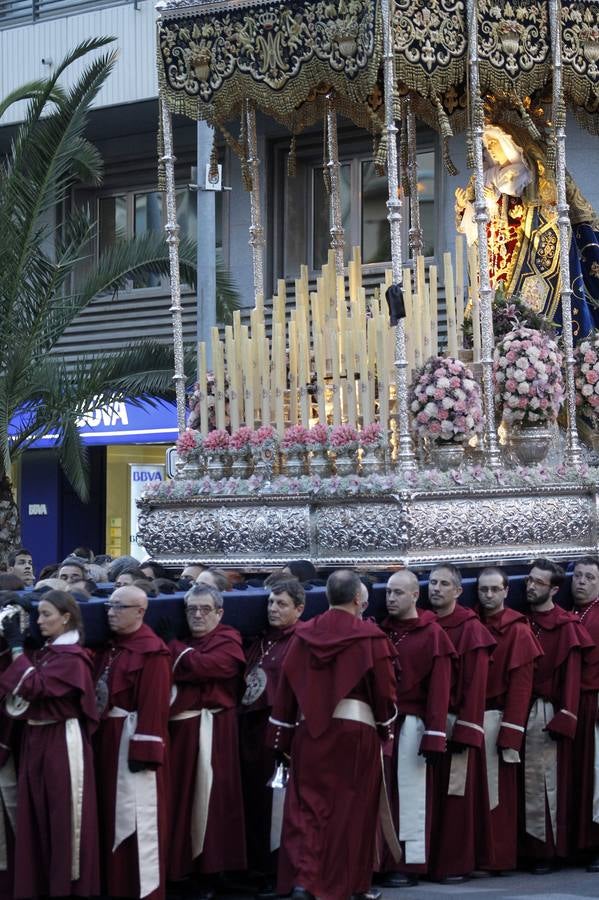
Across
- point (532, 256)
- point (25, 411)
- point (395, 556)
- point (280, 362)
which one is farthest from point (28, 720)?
point (25, 411)

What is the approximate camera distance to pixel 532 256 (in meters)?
14.7

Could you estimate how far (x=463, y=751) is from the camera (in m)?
9.82

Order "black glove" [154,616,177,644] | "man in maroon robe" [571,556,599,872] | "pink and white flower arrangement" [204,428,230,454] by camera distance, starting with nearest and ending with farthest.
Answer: "black glove" [154,616,177,644] → "man in maroon robe" [571,556,599,872] → "pink and white flower arrangement" [204,428,230,454]

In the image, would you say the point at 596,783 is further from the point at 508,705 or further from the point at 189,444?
the point at 189,444

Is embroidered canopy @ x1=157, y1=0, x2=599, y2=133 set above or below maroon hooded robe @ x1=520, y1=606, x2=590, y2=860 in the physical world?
above

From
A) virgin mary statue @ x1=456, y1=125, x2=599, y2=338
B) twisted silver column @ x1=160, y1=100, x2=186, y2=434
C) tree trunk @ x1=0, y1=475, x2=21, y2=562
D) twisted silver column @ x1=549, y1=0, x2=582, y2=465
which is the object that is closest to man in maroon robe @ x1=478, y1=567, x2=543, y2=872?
twisted silver column @ x1=549, y1=0, x2=582, y2=465

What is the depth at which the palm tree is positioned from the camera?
642 inches

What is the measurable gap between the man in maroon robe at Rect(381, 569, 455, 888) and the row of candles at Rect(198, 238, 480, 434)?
313cm

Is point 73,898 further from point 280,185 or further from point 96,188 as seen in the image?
point 96,188

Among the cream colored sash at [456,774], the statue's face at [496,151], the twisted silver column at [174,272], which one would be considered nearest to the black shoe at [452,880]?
the cream colored sash at [456,774]

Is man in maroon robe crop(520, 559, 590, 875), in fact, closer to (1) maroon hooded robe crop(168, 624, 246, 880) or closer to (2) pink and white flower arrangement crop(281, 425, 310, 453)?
(1) maroon hooded robe crop(168, 624, 246, 880)

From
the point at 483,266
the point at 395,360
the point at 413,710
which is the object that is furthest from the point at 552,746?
the point at 483,266

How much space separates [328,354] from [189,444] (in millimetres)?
1345

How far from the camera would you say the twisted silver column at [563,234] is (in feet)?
43.6
